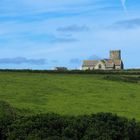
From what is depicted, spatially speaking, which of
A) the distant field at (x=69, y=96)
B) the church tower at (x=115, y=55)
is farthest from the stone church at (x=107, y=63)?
the distant field at (x=69, y=96)

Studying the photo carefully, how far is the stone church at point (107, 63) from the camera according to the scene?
15000 cm

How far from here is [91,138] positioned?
19703 mm

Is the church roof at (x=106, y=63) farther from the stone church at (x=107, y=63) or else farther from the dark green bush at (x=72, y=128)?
the dark green bush at (x=72, y=128)

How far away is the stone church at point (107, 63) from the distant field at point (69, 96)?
9515 centimetres

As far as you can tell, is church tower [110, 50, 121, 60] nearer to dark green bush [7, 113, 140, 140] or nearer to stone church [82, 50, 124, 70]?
stone church [82, 50, 124, 70]

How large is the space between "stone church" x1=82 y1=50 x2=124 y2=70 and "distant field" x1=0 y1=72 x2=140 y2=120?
95149 mm

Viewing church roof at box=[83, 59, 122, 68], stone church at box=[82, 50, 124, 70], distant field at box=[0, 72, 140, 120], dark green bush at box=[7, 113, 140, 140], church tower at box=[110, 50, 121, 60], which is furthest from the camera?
church tower at box=[110, 50, 121, 60]

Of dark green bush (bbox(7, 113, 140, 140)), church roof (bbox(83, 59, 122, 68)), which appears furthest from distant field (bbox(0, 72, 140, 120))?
church roof (bbox(83, 59, 122, 68))

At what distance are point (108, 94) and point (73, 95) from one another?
3.46 metres

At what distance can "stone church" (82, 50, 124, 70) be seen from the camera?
150000mm

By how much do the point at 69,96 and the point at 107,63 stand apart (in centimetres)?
11253

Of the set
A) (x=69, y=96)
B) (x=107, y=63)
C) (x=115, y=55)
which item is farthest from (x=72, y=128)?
(x=115, y=55)

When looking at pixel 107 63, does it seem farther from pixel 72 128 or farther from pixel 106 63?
pixel 72 128

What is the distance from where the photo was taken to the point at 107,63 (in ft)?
508
